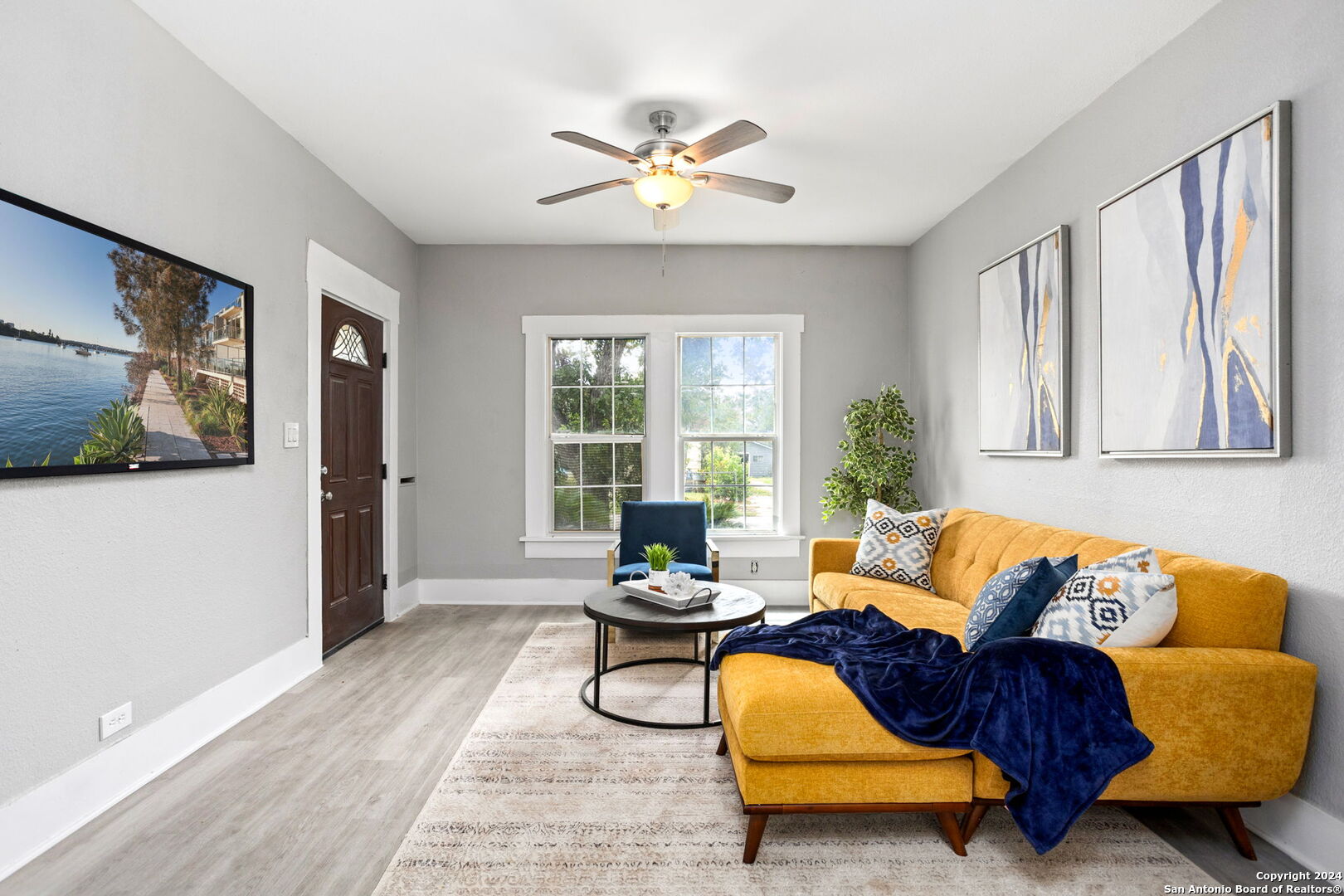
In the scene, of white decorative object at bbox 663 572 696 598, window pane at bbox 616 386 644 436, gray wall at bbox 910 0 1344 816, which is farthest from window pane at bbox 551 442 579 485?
gray wall at bbox 910 0 1344 816

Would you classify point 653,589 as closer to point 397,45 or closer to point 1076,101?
point 397,45

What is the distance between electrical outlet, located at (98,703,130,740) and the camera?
2291 millimetres

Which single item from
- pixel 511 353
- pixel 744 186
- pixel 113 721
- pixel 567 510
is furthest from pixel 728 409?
pixel 113 721

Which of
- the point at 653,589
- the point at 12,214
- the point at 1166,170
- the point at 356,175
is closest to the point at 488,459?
the point at 356,175

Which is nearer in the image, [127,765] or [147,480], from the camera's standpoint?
[127,765]

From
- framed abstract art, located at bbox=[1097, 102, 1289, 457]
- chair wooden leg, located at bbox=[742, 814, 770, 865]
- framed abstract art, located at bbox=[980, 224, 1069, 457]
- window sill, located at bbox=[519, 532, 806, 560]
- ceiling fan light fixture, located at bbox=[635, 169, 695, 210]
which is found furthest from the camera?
window sill, located at bbox=[519, 532, 806, 560]

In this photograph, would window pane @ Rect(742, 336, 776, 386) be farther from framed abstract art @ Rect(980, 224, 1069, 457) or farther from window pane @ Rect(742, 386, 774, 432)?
framed abstract art @ Rect(980, 224, 1069, 457)

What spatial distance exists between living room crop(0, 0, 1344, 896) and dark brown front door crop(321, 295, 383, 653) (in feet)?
0.13

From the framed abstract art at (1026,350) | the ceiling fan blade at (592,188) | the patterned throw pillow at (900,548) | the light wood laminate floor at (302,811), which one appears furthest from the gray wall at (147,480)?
the framed abstract art at (1026,350)

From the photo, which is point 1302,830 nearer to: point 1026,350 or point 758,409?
point 1026,350

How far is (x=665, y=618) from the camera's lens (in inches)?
115

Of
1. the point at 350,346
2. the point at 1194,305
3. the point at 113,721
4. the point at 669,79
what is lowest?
the point at 113,721

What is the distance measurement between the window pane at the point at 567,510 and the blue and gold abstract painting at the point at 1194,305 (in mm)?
3525

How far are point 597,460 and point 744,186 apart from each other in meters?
2.65
